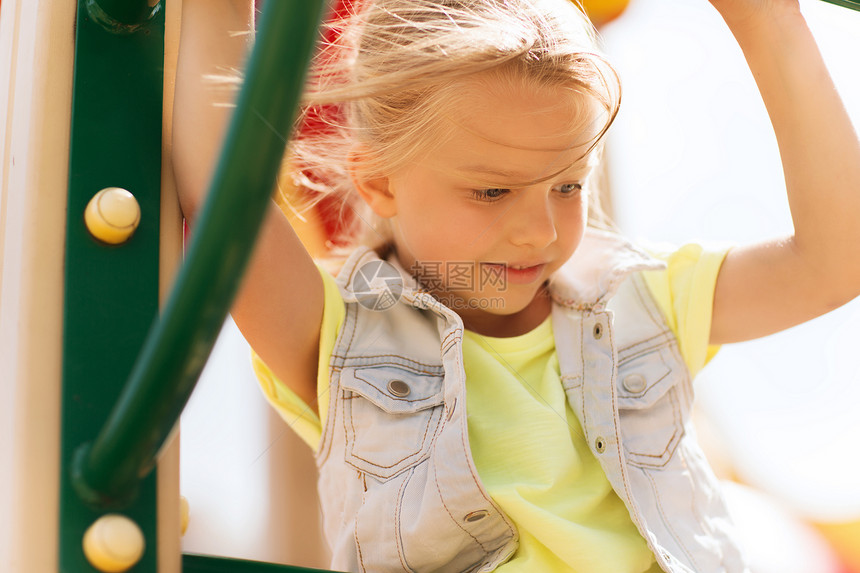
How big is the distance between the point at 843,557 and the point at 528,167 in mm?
753

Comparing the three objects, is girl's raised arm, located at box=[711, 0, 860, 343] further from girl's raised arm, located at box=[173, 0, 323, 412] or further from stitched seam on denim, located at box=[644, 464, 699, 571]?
girl's raised arm, located at box=[173, 0, 323, 412]

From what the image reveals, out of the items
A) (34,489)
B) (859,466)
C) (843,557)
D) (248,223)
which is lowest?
(843,557)

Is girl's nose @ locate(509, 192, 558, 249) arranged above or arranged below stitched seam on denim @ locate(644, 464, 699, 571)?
above

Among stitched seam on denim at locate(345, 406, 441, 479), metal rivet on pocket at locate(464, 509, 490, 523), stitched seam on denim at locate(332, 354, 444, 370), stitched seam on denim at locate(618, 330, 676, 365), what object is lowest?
metal rivet on pocket at locate(464, 509, 490, 523)

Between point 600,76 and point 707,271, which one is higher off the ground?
point 600,76

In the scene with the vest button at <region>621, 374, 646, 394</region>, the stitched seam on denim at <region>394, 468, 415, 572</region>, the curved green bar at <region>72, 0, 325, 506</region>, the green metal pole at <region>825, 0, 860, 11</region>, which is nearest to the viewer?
the curved green bar at <region>72, 0, 325, 506</region>

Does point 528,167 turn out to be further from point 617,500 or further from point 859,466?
point 859,466

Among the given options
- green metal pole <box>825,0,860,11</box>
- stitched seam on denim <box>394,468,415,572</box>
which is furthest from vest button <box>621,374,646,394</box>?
green metal pole <box>825,0,860,11</box>

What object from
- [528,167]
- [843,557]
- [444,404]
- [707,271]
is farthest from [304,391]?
[843,557]

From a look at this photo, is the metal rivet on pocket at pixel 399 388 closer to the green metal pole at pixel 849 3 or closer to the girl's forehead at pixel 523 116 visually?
the girl's forehead at pixel 523 116

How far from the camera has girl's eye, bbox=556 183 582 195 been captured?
26.0 inches

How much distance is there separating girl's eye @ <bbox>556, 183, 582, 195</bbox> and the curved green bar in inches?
17.8

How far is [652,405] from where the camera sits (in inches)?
27.0

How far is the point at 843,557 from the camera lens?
104 centimetres
